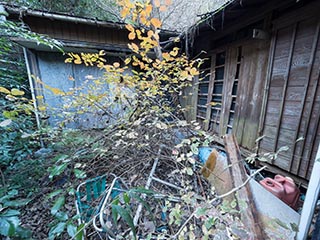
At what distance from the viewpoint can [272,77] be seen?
2541 mm

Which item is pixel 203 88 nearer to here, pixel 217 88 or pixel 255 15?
pixel 217 88

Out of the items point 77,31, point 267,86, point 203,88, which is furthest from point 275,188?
point 77,31

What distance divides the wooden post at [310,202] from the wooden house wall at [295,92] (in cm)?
109

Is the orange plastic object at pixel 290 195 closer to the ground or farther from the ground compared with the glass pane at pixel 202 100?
closer to the ground

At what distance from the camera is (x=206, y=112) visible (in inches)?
171

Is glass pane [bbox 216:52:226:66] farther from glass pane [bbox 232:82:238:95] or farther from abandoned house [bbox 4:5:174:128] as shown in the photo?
abandoned house [bbox 4:5:174:128]

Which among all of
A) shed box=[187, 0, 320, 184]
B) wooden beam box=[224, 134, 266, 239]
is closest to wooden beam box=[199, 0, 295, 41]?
shed box=[187, 0, 320, 184]

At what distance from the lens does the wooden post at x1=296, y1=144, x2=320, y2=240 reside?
1.19 meters

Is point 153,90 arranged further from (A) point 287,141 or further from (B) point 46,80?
(B) point 46,80

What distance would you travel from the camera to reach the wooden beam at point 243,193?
1387 millimetres

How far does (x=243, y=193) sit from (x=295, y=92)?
163 centimetres

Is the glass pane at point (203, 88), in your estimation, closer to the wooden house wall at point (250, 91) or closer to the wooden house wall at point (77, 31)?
the wooden house wall at point (250, 91)

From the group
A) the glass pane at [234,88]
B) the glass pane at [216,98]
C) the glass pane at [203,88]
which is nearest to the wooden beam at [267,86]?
the glass pane at [234,88]

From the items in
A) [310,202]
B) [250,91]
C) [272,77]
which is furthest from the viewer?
[250,91]
